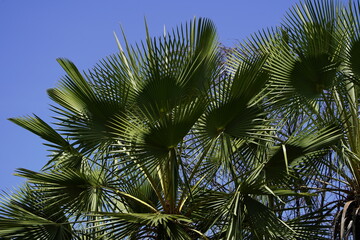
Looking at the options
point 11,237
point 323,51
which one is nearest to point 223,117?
point 323,51

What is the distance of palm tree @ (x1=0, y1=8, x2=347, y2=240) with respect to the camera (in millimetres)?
6637

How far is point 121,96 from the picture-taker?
280 inches

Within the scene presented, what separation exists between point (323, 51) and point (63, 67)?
9.08 ft

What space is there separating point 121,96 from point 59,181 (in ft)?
3.59

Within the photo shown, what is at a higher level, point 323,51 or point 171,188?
point 323,51

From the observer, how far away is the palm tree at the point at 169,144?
6637 millimetres

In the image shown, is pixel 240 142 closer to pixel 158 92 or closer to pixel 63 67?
pixel 158 92

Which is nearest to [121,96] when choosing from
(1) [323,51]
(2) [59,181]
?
(2) [59,181]

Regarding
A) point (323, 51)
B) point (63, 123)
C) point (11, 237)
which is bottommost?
point (11, 237)

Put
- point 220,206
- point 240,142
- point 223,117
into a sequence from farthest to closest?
point 240,142, point 220,206, point 223,117

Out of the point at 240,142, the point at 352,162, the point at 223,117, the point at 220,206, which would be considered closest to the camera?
the point at 223,117

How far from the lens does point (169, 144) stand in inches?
257

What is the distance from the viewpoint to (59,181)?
714cm

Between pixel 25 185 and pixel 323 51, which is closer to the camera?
pixel 323 51
